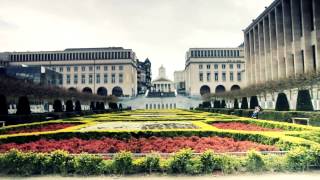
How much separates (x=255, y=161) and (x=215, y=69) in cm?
12306

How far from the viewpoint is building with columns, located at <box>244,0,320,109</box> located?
47.2m

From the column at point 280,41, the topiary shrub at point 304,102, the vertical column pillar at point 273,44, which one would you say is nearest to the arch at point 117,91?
the vertical column pillar at point 273,44

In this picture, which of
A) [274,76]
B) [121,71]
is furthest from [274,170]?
[121,71]

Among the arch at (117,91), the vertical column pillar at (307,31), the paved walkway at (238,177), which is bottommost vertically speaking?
the paved walkway at (238,177)

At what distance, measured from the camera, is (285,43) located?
2136 inches

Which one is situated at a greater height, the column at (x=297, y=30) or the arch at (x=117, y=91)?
the column at (x=297, y=30)

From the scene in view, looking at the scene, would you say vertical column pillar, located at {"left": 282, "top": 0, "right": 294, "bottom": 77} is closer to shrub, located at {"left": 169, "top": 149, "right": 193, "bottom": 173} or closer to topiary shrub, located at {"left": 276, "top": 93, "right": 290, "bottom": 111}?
topiary shrub, located at {"left": 276, "top": 93, "right": 290, "bottom": 111}

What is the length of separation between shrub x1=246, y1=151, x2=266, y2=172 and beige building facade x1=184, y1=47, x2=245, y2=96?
120 m

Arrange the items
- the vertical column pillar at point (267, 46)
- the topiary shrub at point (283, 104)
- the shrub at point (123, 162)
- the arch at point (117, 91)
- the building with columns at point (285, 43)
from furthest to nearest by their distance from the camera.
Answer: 1. the arch at point (117, 91)
2. the vertical column pillar at point (267, 46)
3. the building with columns at point (285, 43)
4. the topiary shrub at point (283, 104)
5. the shrub at point (123, 162)

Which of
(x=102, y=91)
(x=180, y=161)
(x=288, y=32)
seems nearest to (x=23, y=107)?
(x=180, y=161)

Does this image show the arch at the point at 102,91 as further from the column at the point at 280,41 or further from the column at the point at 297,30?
the column at the point at 297,30

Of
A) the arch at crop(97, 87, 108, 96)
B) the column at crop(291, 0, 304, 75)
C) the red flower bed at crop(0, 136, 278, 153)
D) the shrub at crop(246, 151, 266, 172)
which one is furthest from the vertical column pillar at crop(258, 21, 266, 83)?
the arch at crop(97, 87, 108, 96)

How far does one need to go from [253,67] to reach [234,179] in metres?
69.1

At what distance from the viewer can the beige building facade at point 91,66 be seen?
128 metres
